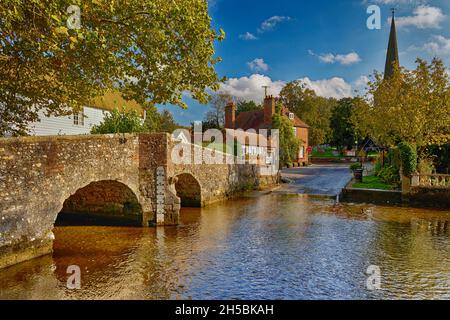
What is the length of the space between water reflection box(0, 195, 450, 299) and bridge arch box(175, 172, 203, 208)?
3.54 m

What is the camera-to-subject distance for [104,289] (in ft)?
26.0

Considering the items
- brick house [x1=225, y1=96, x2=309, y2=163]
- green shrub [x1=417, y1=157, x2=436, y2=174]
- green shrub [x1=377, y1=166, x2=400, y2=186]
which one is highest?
brick house [x1=225, y1=96, x2=309, y2=163]

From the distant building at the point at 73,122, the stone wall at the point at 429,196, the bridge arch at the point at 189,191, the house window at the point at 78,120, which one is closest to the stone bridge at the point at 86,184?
the bridge arch at the point at 189,191

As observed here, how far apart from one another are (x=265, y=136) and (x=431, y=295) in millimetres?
42699

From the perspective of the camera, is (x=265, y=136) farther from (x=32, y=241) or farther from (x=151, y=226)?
(x=32, y=241)

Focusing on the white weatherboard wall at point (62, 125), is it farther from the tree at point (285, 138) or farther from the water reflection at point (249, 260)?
the tree at point (285, 138)

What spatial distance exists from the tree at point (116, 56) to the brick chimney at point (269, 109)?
39.2m

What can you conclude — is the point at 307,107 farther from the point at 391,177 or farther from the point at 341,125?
the point at 391,177

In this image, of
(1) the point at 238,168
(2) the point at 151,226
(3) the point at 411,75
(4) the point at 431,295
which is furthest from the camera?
(3) the point at 411,75

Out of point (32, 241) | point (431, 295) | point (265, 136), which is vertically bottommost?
point (431, 295)

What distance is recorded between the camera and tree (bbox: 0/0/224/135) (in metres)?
10.5

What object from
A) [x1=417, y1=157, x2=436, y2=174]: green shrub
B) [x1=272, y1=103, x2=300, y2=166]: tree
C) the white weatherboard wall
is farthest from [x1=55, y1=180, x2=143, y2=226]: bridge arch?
[x1=272, y1=103, x2=300, y2=166]: tree

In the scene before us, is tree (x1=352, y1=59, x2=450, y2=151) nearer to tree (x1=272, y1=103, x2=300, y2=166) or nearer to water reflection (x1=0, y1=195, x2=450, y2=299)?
water reflection (x1=0, y1=195, x2=450, y2=299)
